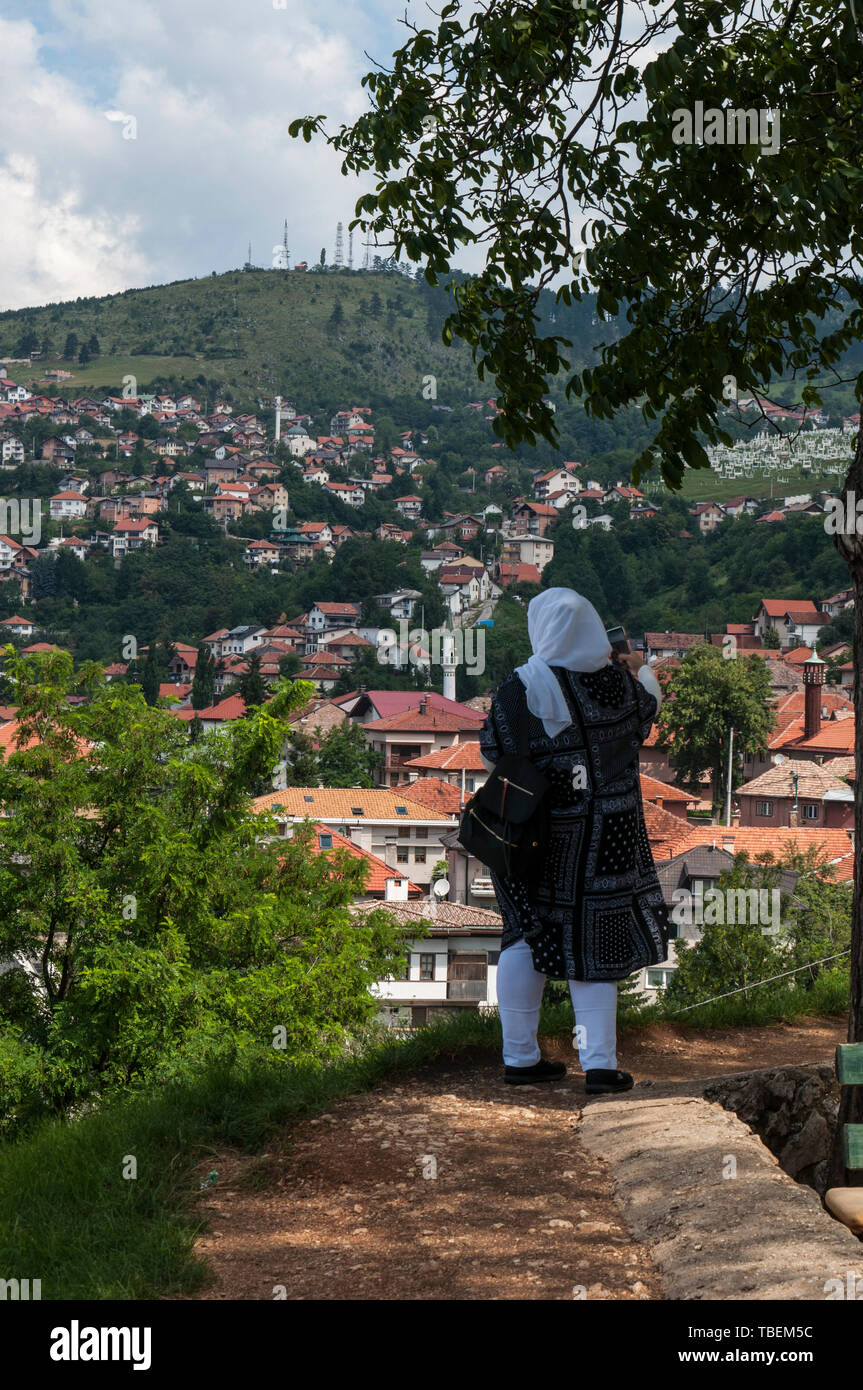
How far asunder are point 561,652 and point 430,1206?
1.78 metres

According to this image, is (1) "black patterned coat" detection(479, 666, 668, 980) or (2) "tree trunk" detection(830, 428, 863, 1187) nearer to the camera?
(2) "tree trunk" detection(830, 428, 863, 1187)

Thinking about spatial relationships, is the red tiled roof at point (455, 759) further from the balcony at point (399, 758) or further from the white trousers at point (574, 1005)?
the white trousers at point (574, 1005)

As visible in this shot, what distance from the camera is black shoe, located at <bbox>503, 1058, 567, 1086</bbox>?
487 centimetres

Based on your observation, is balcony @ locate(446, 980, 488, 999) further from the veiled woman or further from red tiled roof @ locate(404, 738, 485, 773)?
the veiled woman

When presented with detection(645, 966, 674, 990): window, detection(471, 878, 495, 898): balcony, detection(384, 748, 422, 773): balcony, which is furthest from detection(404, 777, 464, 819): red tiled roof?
detection(645, 966, 674, 990): window

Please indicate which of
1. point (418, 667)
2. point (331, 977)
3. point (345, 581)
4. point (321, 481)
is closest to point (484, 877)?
point (331, 977)

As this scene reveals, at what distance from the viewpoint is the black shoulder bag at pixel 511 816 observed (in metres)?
4.43

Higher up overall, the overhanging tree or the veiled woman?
the overhanging tree

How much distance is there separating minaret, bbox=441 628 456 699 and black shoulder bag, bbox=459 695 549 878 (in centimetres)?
8173

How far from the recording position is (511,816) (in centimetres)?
443

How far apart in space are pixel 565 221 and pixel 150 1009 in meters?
7.97

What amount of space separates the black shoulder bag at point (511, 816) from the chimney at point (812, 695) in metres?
59.9

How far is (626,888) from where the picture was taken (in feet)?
15.0

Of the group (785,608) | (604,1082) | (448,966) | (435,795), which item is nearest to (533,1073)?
(604,1082)
